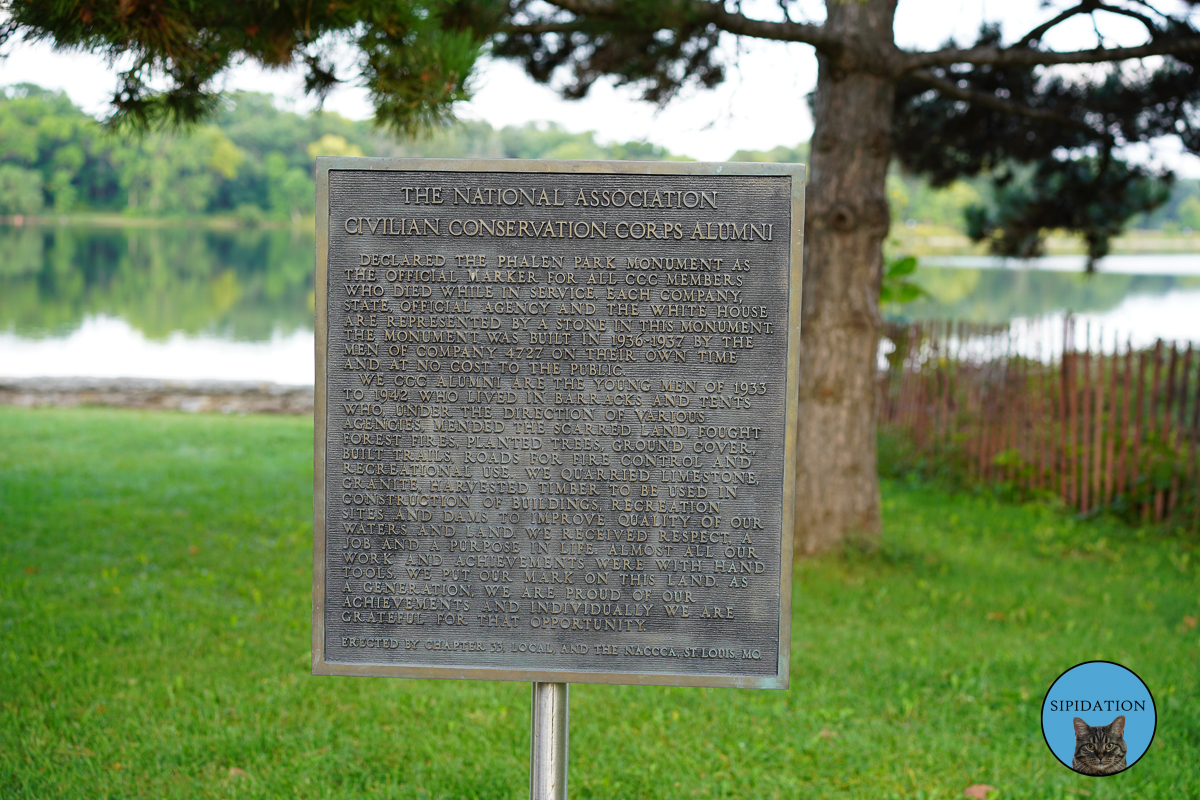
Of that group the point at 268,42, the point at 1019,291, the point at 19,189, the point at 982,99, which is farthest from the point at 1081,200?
the point at 19,189

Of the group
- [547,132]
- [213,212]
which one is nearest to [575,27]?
[547,132]

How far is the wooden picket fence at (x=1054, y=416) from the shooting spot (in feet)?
25.7

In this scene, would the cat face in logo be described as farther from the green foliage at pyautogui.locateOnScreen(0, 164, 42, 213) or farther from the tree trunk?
the green foliage at pyautogui.locateOnScreen(0, 164, 42, 213)

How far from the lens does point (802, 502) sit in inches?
258

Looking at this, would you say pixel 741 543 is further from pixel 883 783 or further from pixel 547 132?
pixel 547 132

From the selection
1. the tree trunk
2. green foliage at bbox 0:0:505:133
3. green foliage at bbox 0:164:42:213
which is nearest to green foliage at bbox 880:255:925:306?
the tree trunk

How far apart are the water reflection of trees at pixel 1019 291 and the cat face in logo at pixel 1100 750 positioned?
28.3m

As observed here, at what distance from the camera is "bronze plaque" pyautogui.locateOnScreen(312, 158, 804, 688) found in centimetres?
277

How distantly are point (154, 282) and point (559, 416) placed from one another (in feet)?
142

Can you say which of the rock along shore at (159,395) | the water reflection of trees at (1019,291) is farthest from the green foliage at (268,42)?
the water reflection of trees at (1019,291)

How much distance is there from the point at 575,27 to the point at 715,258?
409 cm
